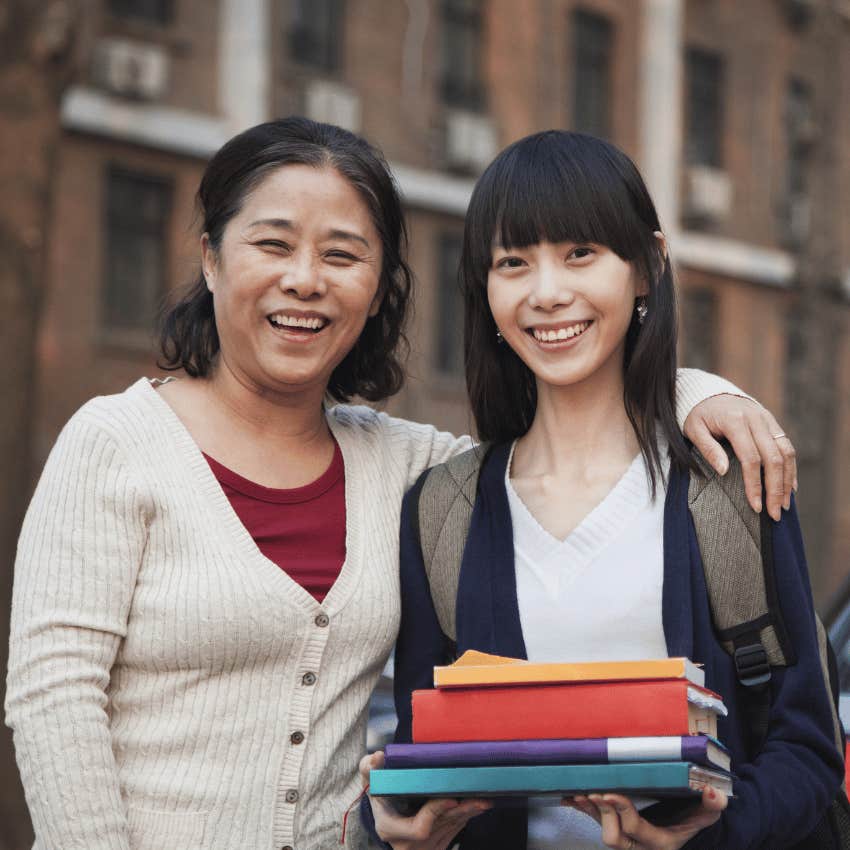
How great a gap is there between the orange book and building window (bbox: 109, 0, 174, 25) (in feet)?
50.4

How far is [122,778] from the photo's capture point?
317 centimetres

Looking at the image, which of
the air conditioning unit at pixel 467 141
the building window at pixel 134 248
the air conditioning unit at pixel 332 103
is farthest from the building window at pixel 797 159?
the building window at pixel 134 248

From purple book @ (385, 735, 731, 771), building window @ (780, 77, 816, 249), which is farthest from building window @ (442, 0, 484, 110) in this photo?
purple book @ (385, 735, 731, 771)

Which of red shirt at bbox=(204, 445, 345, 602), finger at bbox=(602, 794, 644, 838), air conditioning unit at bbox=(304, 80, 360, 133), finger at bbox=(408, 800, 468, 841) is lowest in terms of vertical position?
finger at bbox=(408, 800, 468, 841)

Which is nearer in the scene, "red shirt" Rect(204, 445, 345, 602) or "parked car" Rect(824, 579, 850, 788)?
"red shirt" Rect(204, 445, 345, 602)

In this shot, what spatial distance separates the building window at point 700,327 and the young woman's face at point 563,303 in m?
19.8

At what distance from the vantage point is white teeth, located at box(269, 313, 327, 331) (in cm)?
345

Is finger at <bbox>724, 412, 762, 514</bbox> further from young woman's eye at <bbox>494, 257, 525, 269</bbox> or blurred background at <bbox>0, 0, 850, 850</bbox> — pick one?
blurred background at <bbox>0, 0, 850, 850</bbox>

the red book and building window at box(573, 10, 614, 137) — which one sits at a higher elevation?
building window at box(573, 10, 614, 137)

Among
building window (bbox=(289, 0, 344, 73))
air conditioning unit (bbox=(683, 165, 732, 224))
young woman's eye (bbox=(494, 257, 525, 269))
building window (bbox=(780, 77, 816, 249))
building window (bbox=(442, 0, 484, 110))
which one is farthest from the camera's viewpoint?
building window (bbox=(780, 77, 816, 249))

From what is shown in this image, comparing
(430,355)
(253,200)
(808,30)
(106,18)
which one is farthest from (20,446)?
(808,30)

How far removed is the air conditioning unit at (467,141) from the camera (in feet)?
65.0

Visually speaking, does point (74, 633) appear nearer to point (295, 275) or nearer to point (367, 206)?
point (295, 275)

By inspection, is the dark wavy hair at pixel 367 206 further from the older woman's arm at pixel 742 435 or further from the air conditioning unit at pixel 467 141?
the air conditioning unit at pixel 467 141
